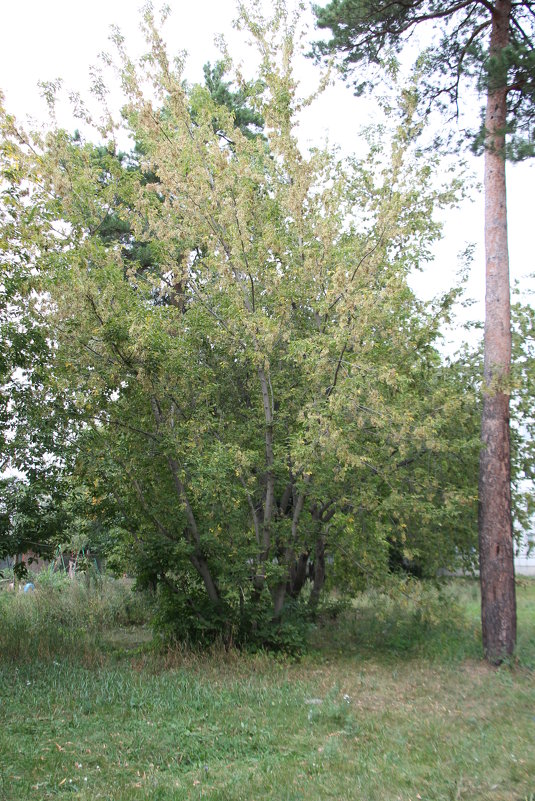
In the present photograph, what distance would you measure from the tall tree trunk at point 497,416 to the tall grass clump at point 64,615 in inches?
210

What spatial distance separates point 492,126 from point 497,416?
14.2ft

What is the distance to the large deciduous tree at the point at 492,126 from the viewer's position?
29.5 feet

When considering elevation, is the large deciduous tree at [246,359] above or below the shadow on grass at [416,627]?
above

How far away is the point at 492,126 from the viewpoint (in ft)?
32.2

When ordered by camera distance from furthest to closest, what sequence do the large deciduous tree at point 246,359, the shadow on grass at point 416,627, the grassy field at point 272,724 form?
the shadow on grass at point 416,627 < the large deciduous tree at point 246,359 < the grassy field at point 272,724

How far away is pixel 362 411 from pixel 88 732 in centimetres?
439

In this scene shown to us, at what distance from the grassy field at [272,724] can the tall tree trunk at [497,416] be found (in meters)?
0.50

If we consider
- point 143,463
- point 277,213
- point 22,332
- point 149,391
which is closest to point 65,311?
point 22,332

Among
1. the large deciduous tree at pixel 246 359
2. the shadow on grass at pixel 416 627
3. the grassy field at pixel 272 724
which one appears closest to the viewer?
the grassy field at pixel 272 724

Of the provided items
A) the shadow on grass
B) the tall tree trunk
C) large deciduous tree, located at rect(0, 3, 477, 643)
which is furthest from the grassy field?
large deciduous tree, located at rect(0, 3, 477, 643)

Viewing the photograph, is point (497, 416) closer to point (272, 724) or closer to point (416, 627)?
point (416, 627)

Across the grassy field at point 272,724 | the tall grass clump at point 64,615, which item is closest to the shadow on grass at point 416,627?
the grassy field at point 272,724

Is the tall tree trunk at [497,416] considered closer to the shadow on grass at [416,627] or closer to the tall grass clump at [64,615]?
the shadow on grass at [416,627]

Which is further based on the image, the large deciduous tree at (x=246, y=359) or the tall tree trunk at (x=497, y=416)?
the tall tree trunk at (x=497, y=416)
